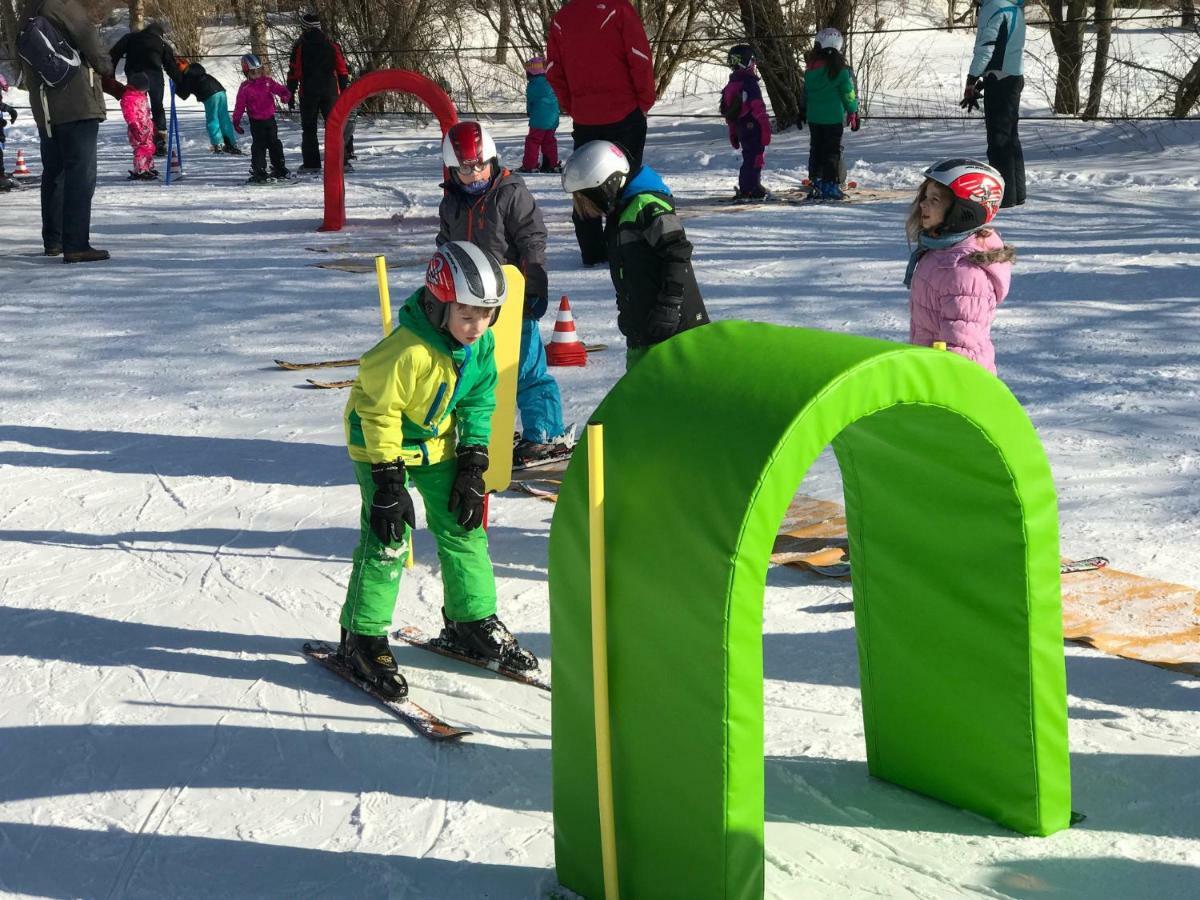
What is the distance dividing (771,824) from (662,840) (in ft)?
Answer: 2.10

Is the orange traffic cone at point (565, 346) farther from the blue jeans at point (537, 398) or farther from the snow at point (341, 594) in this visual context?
the blue jeans at point (537, 398)

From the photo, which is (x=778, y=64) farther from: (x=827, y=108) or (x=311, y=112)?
(x=311, y=112)

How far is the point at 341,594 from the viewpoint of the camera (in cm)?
551

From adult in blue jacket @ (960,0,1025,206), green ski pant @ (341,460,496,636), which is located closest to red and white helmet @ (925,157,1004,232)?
green ski pant @ (341,460,496,636)

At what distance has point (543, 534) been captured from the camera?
6.13m

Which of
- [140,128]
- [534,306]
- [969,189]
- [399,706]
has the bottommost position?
[399,706]

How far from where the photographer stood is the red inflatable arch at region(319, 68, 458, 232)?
43.7 ft

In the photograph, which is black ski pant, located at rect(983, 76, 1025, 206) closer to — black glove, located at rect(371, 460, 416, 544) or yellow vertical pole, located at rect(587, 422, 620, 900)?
Result: black glove, located at rect(371, 460, 416, 544)

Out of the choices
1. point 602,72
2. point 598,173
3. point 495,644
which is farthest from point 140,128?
point 495,644

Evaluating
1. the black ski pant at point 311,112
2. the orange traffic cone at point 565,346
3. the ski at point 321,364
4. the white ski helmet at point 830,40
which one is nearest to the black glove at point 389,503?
the orange traffic cone at point 565,346

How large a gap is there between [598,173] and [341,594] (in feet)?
6.31

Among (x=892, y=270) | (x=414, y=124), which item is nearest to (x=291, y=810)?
(x=892, y=270)

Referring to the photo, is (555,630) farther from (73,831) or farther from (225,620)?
(225,620)

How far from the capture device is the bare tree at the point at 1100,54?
16359 mm
